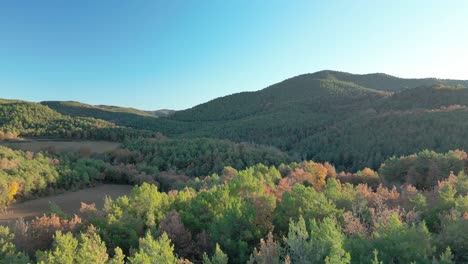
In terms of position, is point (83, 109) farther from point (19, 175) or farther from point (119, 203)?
point (119, 203)

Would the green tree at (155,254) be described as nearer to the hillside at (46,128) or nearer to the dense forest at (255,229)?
the dense forest at (255,229)

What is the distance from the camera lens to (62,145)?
64.2 meters

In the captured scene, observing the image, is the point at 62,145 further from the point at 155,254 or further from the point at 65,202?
the point at 155,254

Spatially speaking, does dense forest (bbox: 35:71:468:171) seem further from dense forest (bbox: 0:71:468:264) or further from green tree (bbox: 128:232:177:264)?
green tree (bbox: 128:232:177:264)

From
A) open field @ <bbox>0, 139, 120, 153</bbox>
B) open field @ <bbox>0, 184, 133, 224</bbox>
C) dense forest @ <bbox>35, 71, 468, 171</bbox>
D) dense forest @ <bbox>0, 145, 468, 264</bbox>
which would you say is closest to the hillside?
open field @ <bbox>0, 139, 120, 153</bbox>

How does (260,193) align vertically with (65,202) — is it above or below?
above

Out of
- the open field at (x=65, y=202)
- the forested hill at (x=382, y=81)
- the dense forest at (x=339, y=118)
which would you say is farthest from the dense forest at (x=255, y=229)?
the forested hill at (x=382, y=81)

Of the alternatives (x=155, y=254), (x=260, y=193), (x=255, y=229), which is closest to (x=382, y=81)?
(x=260, y=193)

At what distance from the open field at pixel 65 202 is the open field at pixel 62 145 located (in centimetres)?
2577

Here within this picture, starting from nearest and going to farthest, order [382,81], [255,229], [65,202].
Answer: [255,229]
[65,202]
[382,81]

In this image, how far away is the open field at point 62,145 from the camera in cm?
5701

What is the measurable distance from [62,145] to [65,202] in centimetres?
4032

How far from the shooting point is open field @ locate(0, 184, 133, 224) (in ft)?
80.4

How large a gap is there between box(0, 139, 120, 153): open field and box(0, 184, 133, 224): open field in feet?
84.5
